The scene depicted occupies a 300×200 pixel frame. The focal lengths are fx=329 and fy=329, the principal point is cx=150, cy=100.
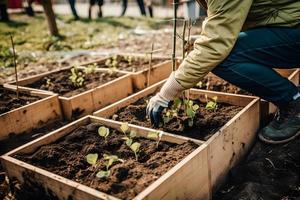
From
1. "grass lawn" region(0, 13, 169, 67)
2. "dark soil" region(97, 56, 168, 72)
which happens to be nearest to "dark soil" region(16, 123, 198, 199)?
"dark soil" region(97, 56, 168, 72)

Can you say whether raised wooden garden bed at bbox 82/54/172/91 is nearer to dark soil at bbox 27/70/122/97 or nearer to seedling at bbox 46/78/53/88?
dark soil at bbox 27/70/122/97

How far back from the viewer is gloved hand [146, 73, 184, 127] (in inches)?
91.6

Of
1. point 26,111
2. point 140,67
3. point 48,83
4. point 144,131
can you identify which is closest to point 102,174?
point 144,131

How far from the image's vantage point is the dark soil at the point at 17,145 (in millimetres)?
2281

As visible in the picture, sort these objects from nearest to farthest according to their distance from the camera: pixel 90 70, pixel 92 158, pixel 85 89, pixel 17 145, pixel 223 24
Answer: pixel 92 158
pixel 223 24
pixel 17 145
pixel 85 89
pixel 90 70

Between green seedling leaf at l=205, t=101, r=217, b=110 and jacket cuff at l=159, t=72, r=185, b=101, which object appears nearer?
jacket cuff at l=159, t=72, r=185, b=101

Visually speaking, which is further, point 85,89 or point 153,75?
point 153,75

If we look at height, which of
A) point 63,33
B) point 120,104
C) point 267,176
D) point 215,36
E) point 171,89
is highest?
point 215,36

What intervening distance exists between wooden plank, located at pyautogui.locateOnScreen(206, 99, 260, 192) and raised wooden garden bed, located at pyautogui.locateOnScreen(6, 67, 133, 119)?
166cm

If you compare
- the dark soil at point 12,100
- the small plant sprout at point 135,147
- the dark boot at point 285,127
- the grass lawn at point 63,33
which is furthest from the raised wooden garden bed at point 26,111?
the grass lawn at point 63,33

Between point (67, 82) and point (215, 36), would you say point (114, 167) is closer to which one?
point (215, 36)

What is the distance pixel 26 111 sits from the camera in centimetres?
320

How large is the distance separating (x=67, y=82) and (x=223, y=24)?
8.02ft

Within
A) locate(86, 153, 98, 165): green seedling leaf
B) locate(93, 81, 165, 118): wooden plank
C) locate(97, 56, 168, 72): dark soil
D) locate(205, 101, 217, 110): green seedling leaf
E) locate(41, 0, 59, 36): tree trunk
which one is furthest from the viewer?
locate(41, 0, 59, 36): tree trunk
